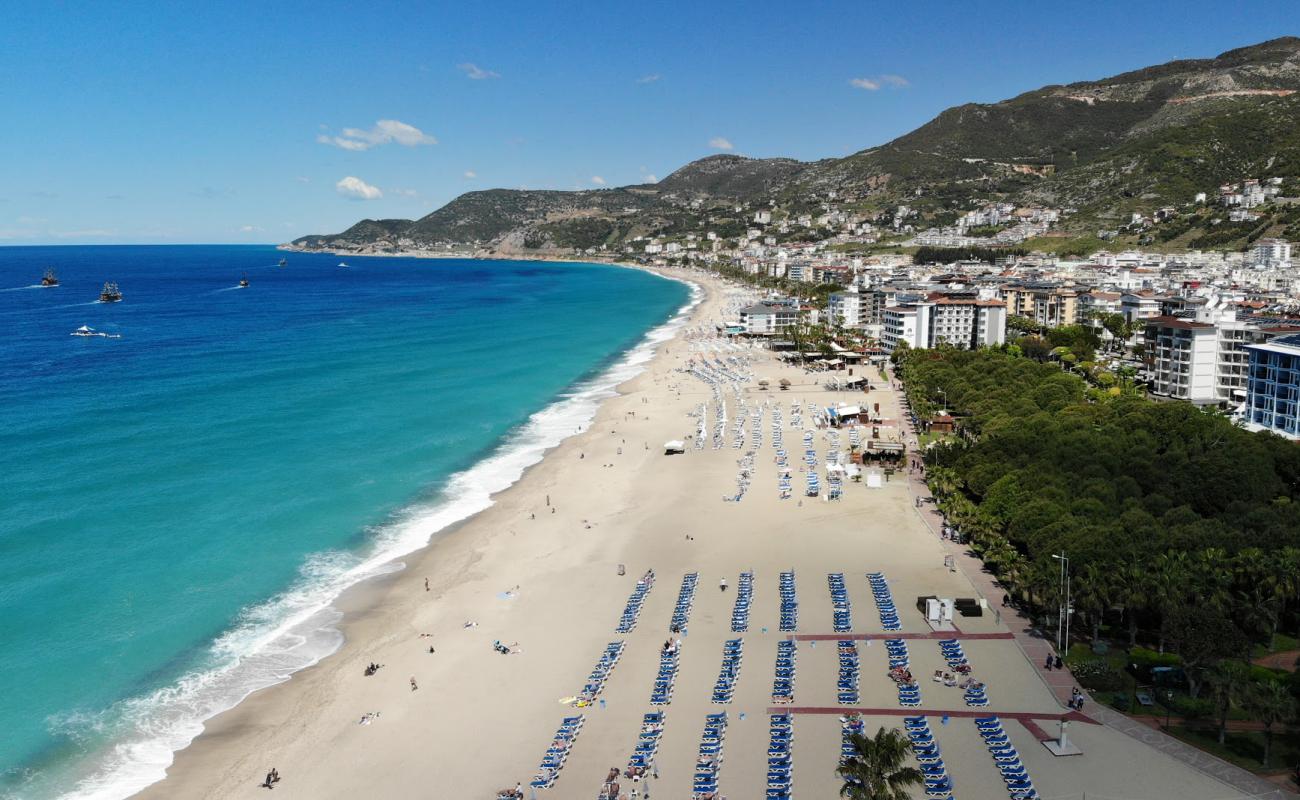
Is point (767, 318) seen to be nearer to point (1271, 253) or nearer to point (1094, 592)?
point (1271, 253)

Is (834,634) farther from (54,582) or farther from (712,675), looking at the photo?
(54,582)

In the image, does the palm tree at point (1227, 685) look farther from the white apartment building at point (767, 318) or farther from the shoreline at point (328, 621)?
the white apartment building at point (767, 318)

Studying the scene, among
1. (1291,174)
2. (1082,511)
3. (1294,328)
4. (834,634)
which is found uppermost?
(1291,174)

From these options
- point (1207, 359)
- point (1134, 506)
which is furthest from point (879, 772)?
point (1207, 359)

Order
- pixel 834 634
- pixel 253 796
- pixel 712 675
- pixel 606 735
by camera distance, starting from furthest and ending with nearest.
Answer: pixel 834 634, pixel 712 675, pixel 606 735, pixel 253 796

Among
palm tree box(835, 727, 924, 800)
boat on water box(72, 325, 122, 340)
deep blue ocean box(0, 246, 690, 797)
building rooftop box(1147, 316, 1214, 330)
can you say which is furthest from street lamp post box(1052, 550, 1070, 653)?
boat on water box(72, 325, 122, 340)

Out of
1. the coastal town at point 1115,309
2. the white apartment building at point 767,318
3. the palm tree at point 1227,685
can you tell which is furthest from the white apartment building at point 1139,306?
the palm tree at point 1227,685

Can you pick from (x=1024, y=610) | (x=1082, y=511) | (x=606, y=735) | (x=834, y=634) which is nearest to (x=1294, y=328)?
(x=1082, y=511)
